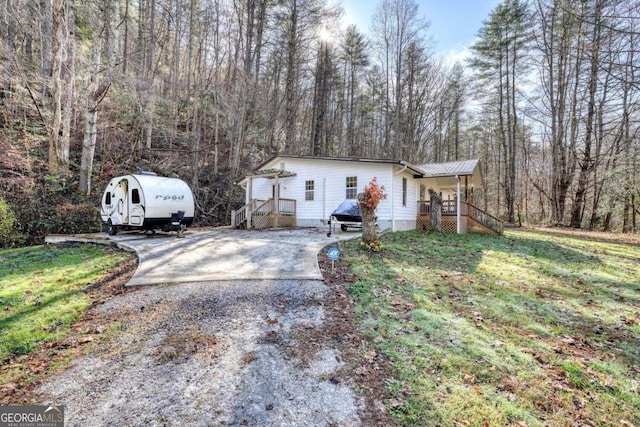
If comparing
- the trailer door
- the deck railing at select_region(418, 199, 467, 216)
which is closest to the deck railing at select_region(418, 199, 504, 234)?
the deck railing at select_region(418, 199, 467, 216)

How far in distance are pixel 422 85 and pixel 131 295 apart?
2598 cm

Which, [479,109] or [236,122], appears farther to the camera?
[479,109]

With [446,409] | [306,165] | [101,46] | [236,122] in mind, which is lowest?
[446,409]

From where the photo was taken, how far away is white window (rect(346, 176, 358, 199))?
13.9 metres

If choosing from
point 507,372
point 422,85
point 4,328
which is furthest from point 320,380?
point 422,85

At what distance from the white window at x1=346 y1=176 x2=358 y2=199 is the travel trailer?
7.01 m

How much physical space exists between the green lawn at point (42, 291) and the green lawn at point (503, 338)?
4.12 m

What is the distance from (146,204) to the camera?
10406mm

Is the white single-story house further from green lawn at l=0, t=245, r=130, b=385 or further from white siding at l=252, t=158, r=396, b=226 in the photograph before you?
green lawn at l=0, t=245, r=130, b=385

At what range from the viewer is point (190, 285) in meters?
5.37

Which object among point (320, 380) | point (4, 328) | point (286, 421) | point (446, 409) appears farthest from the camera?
point (4, 328)

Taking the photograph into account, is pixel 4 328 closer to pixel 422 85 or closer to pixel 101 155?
pixel 101 155

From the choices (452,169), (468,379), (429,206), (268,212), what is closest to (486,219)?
(429,206)

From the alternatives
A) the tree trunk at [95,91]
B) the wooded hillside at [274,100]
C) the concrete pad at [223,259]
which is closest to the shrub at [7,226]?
the wooded hillside at [274,100]
